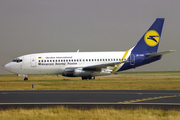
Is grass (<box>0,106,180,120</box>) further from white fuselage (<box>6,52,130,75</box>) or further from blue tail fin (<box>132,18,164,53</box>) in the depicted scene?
blue tail fin (<box>132,18,164,53</box>)

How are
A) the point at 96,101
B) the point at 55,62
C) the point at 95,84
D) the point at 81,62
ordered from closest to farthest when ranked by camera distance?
the point at 96,101 → the point at 95,84 → the point at 55,62 → the point at 81,62

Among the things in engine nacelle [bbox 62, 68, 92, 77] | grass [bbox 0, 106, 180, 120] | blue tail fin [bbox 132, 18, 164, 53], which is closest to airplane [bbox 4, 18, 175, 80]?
engine nacelle [bbox 62, 68, 92, 77]

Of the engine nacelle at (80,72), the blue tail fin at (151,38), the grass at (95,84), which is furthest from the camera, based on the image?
the blue tail fin at (151,38)

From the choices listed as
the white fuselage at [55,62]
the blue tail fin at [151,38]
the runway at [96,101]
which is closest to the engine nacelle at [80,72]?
the white fuselage at [55,62]

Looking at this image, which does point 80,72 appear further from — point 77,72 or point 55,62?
point 55,62

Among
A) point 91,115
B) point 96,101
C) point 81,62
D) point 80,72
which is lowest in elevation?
point 96,101

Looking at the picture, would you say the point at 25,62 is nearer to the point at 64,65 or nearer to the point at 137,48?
the point at 64,65

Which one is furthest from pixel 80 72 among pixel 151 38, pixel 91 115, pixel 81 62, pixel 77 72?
pixel 91 115

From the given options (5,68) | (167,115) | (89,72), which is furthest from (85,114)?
(5,68)

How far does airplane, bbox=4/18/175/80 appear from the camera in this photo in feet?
147

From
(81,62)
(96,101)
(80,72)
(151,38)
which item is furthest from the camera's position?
(151,38)

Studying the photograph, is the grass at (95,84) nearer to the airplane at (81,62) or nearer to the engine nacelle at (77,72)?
the engine nacelle at (77,72)

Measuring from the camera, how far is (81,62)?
45781 millimetres

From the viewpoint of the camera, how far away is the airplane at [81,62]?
44.9 meters
